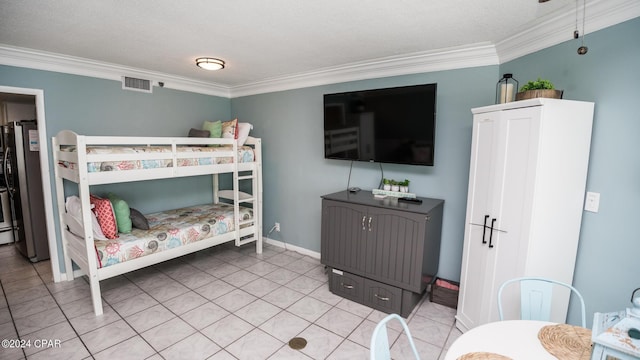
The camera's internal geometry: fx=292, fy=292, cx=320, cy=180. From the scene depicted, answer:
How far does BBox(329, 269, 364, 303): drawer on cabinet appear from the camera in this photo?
2.82 m

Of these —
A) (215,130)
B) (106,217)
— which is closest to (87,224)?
(106,217)

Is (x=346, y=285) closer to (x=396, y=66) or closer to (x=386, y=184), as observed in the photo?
(x=386, y=184)

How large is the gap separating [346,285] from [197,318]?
1383mm

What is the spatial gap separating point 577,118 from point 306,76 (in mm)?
2698

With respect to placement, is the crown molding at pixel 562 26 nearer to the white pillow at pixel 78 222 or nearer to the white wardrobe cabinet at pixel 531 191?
the white wardrobe cabinet at pixel 531 191

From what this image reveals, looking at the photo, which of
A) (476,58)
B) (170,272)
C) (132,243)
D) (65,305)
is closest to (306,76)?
(476,58)

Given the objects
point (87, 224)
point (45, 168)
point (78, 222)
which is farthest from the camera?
point (45, 168)

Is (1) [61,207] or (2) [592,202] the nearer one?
(2) [592,202]

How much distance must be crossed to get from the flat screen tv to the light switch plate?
42.2 inches

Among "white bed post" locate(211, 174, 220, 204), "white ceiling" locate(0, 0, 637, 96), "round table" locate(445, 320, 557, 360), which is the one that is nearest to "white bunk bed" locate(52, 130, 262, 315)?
"white bed post" locate(211, 174, 220, 204)

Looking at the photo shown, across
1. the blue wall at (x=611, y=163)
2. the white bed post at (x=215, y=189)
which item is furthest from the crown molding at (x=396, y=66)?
the white bed post at (x=215, y=189)

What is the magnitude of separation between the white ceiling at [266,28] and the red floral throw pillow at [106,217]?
4.74 ft

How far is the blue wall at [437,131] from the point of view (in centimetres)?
170

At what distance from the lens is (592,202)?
183 centimetres
